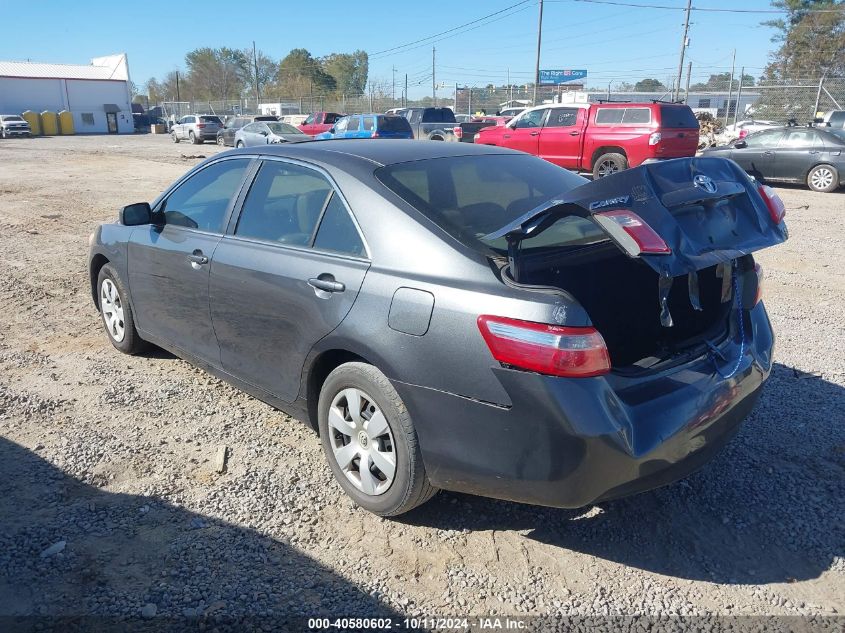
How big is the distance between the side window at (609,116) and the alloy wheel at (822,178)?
14.3 ft

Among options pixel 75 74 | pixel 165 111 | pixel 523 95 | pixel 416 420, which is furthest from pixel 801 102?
pixel 75 74

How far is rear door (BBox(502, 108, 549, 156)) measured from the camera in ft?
55.2

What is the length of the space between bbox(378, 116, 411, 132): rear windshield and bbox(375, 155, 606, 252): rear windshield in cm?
1870

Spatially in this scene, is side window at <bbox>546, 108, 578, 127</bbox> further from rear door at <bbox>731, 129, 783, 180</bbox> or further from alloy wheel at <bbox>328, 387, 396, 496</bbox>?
alloy wheel at <bbox>328, 387, 396, 496</bbox>

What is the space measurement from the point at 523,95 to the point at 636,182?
150 feet

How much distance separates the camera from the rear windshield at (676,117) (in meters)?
14.9

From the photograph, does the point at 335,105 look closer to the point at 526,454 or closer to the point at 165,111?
the point at 165,111

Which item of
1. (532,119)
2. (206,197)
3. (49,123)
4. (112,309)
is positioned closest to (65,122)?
(49,123)

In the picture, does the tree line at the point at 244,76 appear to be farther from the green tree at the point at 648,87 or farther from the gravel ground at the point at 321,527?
the gravel ground at the point at 321,527

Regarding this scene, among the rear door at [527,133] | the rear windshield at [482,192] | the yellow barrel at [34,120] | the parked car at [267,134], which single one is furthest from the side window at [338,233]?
the yellow barrel at [34,120]

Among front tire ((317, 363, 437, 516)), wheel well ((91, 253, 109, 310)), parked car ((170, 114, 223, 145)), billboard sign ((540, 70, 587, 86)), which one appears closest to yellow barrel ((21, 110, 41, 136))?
parked car ((170, 114, 223, 145))

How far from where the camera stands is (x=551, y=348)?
2.41m

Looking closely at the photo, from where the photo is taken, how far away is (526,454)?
251 cm

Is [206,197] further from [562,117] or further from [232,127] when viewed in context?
[232,127]
